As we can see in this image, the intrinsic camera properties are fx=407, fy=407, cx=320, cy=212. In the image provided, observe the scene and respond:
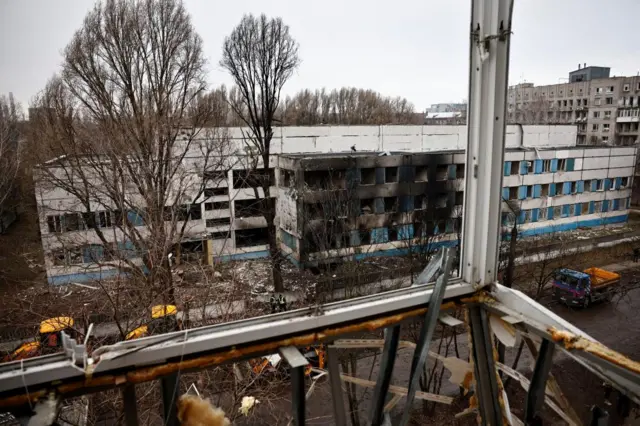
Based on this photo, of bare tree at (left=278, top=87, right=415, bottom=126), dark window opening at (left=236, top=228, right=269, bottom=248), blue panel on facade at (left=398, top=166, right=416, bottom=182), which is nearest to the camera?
blue panel on facade at (left=398, top=166, right=416, bottom=182)

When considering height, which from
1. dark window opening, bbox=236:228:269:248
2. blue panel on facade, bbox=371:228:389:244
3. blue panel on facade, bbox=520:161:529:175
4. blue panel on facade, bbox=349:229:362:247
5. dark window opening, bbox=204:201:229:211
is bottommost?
dark window opening, bbox=236:228:269:248

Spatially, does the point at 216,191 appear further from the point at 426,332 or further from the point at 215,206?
the point at 426,332

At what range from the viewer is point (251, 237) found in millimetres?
9398

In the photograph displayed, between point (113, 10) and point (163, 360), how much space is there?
4.49 m

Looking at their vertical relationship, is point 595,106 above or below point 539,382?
above

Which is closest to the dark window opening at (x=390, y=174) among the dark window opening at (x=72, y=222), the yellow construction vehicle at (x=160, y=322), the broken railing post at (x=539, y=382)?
the dark window opening at (x=72, y=222)

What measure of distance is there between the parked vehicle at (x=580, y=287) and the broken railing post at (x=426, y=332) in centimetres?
696

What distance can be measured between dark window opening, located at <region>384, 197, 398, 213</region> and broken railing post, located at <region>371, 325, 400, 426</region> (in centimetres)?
720

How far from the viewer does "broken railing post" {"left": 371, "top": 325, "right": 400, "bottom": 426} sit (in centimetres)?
117

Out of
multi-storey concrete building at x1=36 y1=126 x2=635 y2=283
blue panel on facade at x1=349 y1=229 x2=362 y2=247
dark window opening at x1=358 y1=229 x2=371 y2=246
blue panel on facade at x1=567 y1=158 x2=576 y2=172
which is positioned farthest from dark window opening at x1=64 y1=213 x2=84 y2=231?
blue panel on facade at x1=567 y1=158 x2=576 y2=172

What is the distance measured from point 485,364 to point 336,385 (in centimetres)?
51

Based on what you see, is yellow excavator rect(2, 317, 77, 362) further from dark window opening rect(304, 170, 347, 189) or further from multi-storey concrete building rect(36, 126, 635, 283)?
dark window opening rect(304, 170, 347, 189)

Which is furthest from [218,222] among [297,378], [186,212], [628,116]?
[297,378]

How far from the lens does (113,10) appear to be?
425 centimetres
